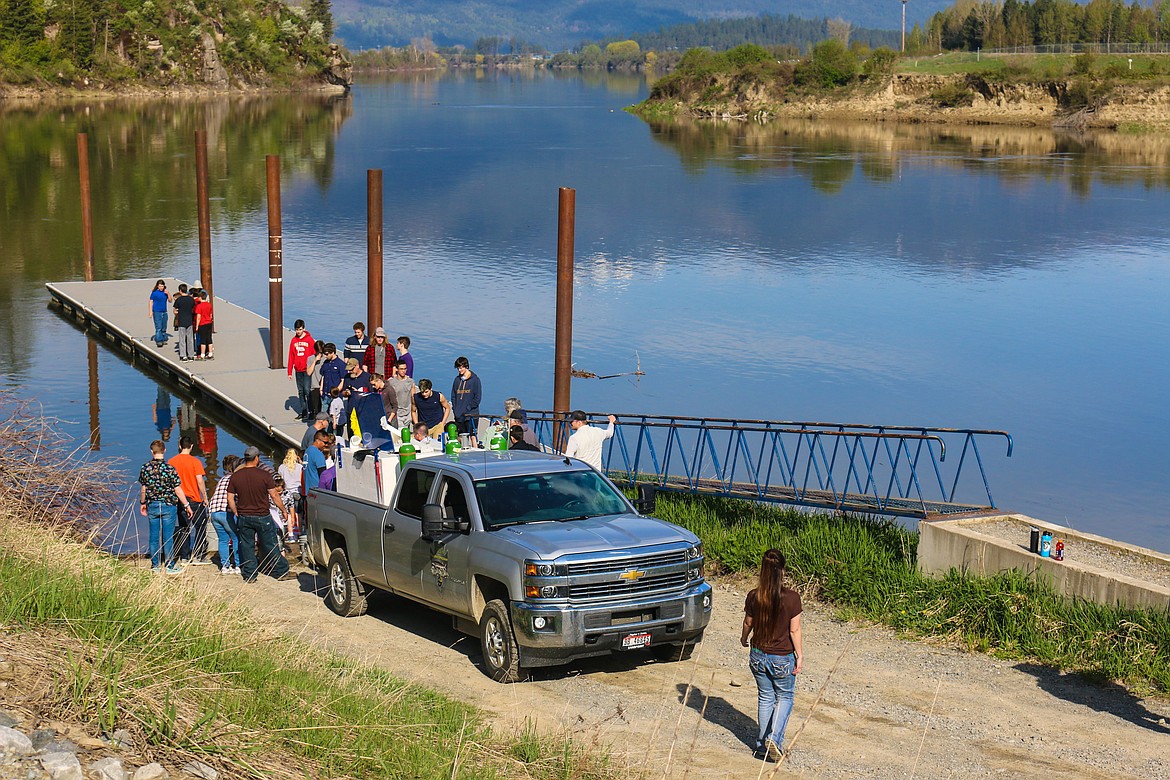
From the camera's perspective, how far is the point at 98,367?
3130 centimetres

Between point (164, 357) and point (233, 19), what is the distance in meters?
166

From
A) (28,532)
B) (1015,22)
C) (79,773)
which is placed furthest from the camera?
(1015,22)

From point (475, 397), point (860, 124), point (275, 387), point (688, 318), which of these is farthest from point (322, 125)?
point (475, 397)

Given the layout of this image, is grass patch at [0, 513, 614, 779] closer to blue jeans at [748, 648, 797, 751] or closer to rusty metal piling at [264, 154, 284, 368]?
blue jeans at [748, 648, 797, 751]

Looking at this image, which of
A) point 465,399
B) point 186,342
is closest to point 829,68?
point 186,342

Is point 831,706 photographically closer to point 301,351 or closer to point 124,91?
point 301,351

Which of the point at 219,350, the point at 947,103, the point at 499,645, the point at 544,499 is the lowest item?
the point at 219,350

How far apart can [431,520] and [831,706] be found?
12.1ft

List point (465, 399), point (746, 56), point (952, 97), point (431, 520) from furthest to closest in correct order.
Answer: point (746, 56), point (952, 97), point (465, 399), point (431, 520)

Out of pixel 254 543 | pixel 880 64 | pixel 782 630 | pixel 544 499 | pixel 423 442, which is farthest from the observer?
pixel 880 64

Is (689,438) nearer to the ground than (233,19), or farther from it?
nearer to the ground

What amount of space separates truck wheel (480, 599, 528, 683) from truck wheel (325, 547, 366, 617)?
7.95 feet

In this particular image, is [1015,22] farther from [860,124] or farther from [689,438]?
[689,438]

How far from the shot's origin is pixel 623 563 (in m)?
11.0
